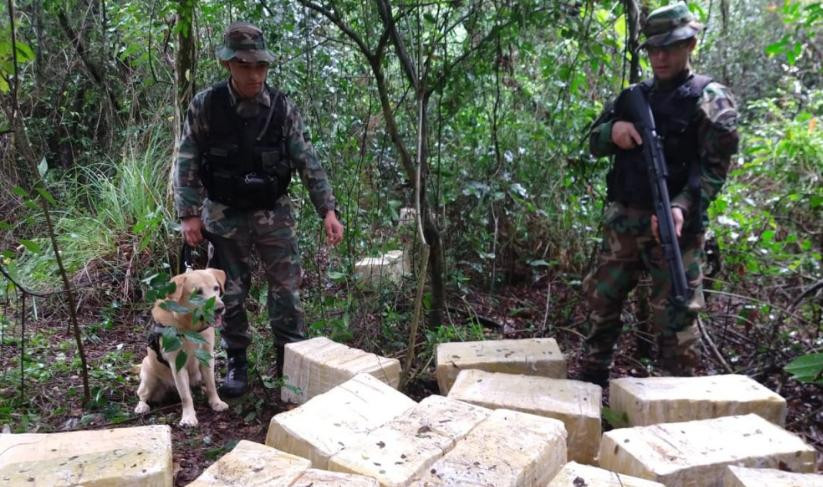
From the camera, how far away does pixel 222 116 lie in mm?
3762

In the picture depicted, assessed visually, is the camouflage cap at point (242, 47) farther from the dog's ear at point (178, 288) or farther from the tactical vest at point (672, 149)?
the tactical vest at point (672, 149)

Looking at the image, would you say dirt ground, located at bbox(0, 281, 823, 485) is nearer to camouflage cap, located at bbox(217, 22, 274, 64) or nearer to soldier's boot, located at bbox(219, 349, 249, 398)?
soldier's boot, located at bbox(219, 349, 249, 398)

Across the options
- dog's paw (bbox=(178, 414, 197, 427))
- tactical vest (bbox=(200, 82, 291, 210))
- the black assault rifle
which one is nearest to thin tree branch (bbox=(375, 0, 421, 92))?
tactical vest (bbox=(200, 82, 291, 210))

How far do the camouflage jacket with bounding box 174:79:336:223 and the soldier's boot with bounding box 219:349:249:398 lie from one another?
867 millimetres

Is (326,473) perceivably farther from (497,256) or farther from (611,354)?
(497,256)

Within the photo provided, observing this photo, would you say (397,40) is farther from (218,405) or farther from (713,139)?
(218,405)

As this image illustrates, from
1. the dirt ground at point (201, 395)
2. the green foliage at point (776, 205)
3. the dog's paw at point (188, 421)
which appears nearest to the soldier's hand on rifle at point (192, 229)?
the dirt ground at point (201, 395)

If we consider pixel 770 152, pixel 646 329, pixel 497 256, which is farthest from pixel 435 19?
pixel 770 152

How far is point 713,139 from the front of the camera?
3311 millimetres

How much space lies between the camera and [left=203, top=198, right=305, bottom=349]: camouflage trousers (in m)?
3.90

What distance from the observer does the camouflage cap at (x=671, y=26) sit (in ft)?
10.8

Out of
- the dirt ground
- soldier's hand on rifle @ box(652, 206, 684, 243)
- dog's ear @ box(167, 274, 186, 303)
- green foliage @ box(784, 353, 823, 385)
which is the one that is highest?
soldier's hand on rifle @ box(652, 206, 684, 243)

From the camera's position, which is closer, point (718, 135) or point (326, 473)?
point (326, 473)

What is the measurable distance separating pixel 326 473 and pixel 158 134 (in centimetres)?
510
